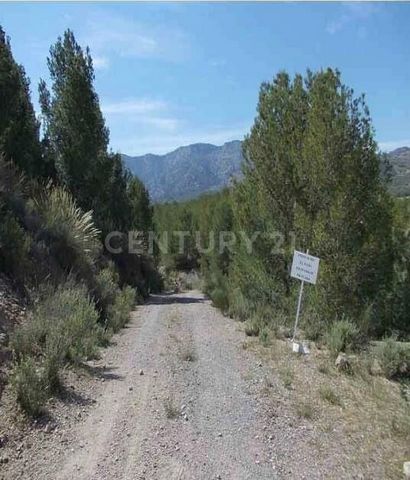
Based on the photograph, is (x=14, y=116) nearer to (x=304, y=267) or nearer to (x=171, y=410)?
(x=304, y=267)

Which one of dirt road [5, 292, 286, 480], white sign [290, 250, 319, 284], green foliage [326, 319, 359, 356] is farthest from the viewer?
white sign [290, 250, 319, 284]

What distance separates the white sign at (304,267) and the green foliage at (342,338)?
1050mm

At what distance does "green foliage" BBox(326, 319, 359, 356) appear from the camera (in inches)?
366

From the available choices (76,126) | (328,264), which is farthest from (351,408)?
(76,126)

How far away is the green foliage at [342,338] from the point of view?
9.30 meters

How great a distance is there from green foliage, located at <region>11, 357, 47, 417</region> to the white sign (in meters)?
5.77

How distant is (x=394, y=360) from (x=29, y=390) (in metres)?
6.21

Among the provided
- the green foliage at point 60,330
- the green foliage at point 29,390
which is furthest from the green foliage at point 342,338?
the green foliage at point 29,390

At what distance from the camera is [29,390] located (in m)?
5.26

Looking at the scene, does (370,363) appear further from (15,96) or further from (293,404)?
(15,96)

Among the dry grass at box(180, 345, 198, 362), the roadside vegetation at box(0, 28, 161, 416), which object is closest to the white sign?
the dry grass at box(180, 345, 198, 362)

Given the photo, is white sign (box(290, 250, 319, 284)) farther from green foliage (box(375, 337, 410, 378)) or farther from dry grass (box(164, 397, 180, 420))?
dry grass (box(164, 397, 180, 420))

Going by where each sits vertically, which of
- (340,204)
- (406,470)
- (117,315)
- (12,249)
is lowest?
(117,315)

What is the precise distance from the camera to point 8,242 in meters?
9.03
